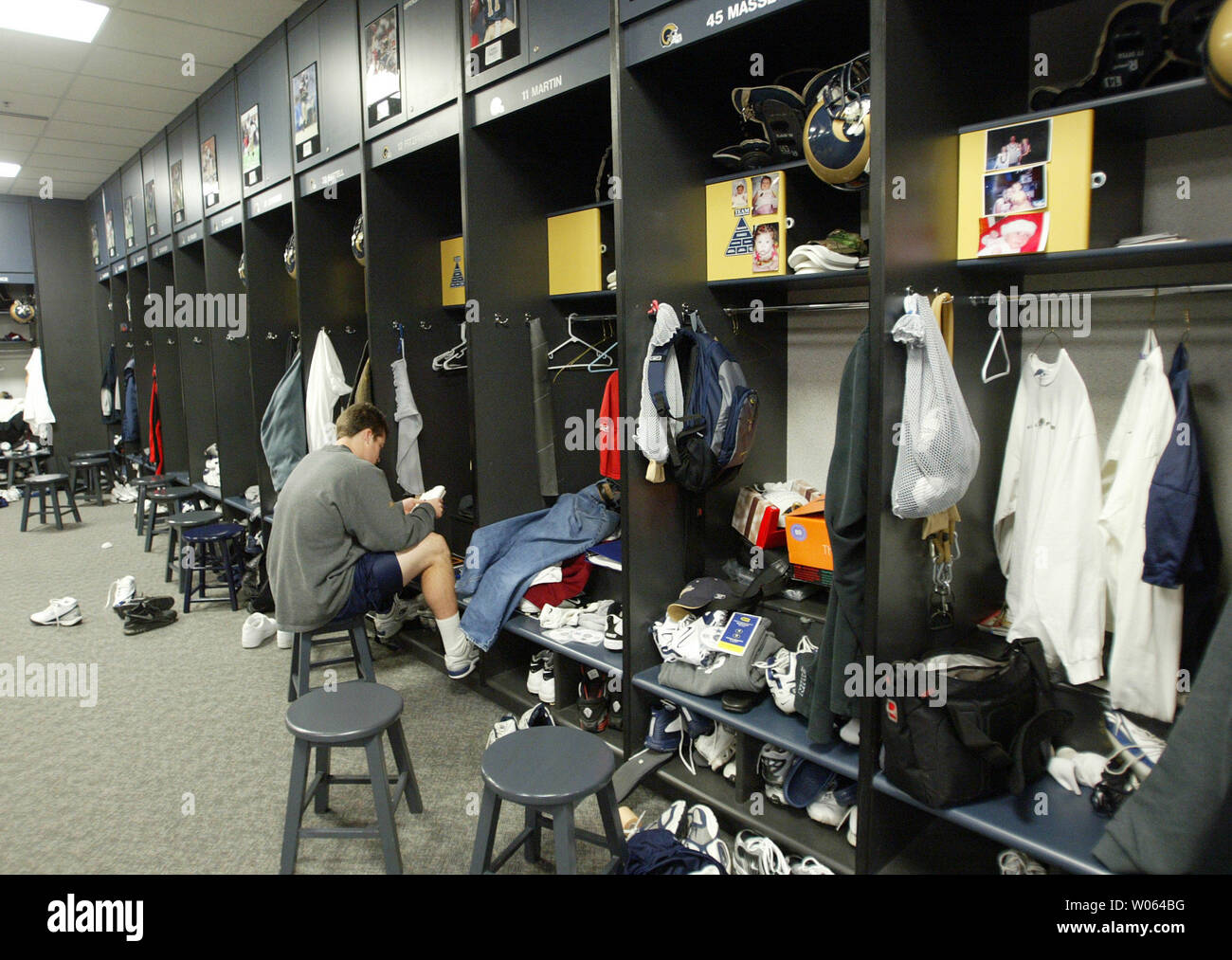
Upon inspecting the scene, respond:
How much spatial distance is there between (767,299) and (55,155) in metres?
6.65

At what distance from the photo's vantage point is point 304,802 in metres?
2.10

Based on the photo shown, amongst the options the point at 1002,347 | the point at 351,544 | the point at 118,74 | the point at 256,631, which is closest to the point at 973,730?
the point at 1002,347

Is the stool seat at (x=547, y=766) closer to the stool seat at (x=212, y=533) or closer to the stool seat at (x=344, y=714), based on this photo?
the stool seat at (x=344, y=714)

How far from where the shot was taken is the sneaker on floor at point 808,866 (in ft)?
6.51

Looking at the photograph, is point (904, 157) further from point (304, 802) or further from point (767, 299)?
point (304, 802)

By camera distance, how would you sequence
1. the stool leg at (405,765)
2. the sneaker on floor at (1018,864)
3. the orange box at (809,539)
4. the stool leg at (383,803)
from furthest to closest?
the orange box at (809,539) < the stool leg at (405,765) < the stool leg at (383,803) < the sneaker on floor at (1018,864)

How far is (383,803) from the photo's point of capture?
1.98 m

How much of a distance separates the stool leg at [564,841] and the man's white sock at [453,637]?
4.99 ft

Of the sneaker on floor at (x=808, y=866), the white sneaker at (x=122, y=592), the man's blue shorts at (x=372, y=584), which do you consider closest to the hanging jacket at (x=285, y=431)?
the white sneaker at (x=122, y=592)

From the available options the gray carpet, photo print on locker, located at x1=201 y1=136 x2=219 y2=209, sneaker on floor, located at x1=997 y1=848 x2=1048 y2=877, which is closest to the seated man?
the gray carpet

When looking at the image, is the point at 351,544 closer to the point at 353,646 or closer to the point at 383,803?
the point at 353,646

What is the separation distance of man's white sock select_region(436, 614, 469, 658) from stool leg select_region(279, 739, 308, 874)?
1.10 m

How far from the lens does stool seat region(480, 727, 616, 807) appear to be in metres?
1.63
